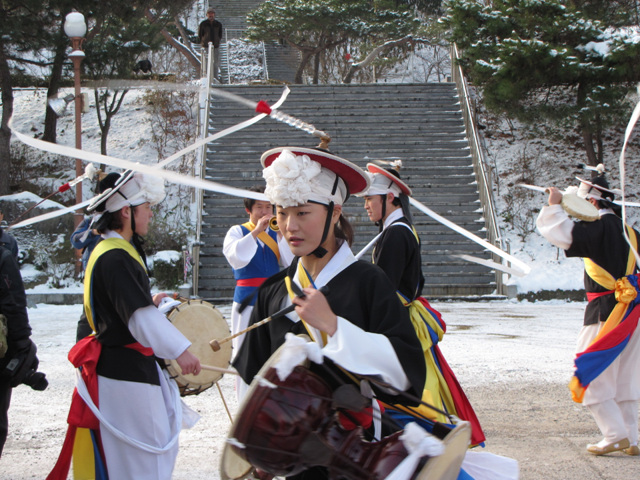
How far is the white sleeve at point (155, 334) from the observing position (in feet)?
10.8

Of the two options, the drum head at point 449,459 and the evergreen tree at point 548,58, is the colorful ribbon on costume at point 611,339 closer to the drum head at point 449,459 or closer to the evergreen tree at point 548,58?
the drum head at point 449,459

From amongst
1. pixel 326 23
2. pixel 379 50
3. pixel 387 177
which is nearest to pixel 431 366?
pixel 387 177

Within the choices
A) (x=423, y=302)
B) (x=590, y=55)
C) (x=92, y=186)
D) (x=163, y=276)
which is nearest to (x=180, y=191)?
(x=92, y=186)

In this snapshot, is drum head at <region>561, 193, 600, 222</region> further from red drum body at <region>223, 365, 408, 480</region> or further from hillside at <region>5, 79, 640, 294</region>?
hillside at <region>5, 79, 640, 294</region>

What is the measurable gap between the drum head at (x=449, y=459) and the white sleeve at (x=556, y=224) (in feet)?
9.73

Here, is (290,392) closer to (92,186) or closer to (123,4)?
(123,4)

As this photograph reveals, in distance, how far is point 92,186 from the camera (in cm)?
1742

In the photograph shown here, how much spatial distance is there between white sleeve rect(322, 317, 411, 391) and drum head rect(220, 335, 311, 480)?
0.18 metres

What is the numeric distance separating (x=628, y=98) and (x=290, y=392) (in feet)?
52.6

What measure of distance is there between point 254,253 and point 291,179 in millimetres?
3043

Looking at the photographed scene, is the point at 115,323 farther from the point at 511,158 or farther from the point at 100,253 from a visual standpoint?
the point at 511,158

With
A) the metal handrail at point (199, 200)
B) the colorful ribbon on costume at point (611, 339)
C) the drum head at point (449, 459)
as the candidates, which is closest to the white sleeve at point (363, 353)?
the drum head at point (449, 459)

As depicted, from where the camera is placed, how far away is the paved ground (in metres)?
4.63

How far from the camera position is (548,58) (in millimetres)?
15203
